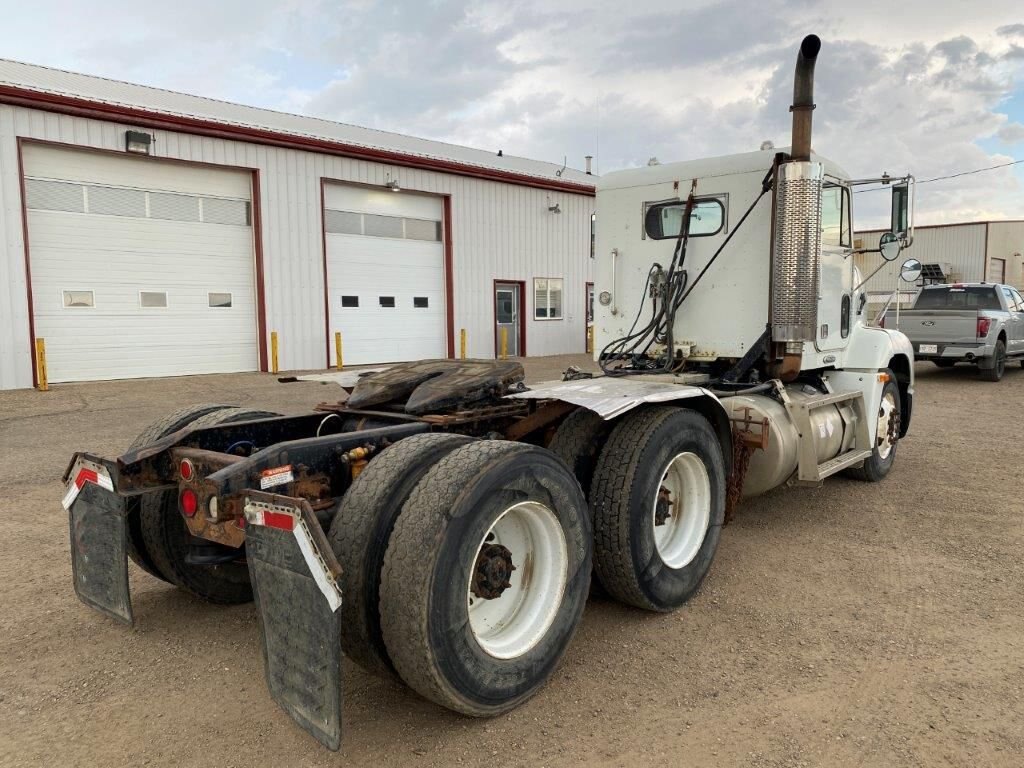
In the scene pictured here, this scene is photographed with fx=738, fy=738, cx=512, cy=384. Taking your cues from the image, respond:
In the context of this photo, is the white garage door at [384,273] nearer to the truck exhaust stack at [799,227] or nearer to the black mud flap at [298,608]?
the truck exhaust stack at [799,227]

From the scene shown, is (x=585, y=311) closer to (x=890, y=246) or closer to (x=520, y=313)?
(x=520, y=313)

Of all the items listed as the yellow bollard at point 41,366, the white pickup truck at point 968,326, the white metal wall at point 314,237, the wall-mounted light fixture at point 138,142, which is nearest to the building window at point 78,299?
the white metal wall at point 314,237

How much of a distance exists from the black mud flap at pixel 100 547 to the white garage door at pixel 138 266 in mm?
12854

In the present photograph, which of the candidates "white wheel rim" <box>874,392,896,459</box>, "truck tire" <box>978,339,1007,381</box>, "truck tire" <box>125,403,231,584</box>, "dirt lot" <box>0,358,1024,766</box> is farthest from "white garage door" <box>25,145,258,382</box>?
"truck tire" <box>978,339,1007,381</box>

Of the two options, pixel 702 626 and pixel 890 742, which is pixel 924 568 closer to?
pixel 702 626

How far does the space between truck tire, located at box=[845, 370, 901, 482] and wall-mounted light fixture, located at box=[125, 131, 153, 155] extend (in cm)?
1426

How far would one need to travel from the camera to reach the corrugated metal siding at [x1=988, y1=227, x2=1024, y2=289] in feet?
118

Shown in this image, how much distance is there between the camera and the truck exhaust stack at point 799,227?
5336 millimetres

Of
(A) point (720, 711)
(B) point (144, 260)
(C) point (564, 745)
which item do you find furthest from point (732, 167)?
(B) point (144, 260)

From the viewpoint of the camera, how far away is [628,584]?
3725 millimetres

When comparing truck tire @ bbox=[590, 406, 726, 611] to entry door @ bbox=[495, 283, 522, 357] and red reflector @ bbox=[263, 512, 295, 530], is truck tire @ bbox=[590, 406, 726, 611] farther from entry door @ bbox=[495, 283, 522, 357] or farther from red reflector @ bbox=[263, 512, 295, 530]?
entry door @ bbox=[495, 283, 522, 357]

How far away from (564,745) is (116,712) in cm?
186

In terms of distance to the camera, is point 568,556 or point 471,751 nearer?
point 471,751

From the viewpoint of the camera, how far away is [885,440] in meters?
7.01
